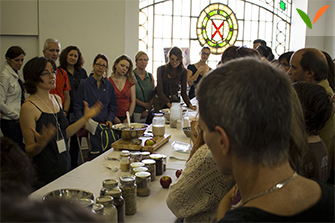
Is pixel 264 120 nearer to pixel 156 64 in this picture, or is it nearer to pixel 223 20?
pixel 156 64

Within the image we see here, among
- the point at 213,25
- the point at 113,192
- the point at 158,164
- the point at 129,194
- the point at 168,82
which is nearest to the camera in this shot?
the point at 113,192

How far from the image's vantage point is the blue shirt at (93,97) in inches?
147

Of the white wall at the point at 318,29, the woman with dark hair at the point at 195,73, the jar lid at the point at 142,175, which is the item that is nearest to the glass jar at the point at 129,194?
the jar lid at the point at 142,175

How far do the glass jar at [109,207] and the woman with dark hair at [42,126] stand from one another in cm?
122

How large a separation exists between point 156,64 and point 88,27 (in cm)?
274

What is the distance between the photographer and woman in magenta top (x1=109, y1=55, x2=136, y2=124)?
4.22m

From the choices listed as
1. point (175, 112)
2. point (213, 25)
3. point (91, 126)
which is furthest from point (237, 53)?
point (213, 25)

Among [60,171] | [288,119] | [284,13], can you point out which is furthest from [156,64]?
[288,119]

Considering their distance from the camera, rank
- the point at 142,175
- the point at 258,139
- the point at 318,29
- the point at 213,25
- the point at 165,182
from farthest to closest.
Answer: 1. the point at 213,25
2. the point at 318,29
3. the point at 165,182
4. the point at 142,175
5. the point at 258,139

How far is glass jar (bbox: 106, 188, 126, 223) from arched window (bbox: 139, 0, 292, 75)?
7616 mm

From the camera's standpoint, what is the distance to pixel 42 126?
2332 mm

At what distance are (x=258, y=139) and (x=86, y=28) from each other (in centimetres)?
646

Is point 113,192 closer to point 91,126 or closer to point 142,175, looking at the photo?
point 142,175

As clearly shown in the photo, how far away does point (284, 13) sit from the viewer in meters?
9.10
